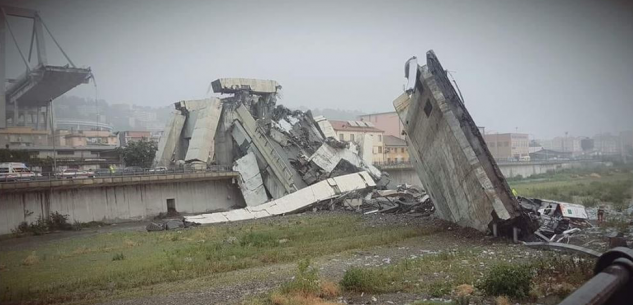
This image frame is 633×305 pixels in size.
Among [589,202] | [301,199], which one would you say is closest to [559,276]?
[589,202]

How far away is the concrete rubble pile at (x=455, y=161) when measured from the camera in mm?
15734

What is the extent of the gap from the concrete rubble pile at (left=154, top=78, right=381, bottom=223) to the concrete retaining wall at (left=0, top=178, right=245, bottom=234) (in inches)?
89.0

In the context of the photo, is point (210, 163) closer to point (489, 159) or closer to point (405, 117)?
point (405, 117)

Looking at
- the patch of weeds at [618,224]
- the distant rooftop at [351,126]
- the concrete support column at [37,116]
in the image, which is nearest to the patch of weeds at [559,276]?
the patch of weeds at [618,224]

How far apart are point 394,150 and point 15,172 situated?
173ft

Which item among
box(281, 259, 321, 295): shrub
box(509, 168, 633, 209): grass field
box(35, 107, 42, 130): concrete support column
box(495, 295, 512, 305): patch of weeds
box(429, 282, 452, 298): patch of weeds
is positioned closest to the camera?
box(495, 295, 512, 305): patch of weeds

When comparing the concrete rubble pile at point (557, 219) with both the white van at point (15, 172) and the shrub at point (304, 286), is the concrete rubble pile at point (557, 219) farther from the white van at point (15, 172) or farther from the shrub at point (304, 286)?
the white van at point (15, 172)

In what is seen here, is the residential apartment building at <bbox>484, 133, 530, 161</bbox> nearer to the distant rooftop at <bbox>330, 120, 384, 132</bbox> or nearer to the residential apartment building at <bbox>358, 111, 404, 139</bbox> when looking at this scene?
the distant rooftop at <bbox>330, 120, 384, 132</bbox>

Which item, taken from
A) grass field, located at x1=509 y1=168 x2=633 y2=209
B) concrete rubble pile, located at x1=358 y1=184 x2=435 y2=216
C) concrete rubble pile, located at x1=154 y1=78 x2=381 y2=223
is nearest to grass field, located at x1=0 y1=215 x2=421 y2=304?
concrete rubble pile, located at x1=358 y1=184 x2=435 y2=216

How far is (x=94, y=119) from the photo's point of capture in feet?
106

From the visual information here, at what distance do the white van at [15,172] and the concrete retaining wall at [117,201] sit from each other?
81 centimetres

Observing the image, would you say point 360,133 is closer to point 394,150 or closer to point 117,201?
point 394,150

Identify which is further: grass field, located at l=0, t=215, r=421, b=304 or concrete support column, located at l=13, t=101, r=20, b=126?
concrete support column, located at l=13, t=101, r=20, b=126

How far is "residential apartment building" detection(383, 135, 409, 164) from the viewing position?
67.8 meters
